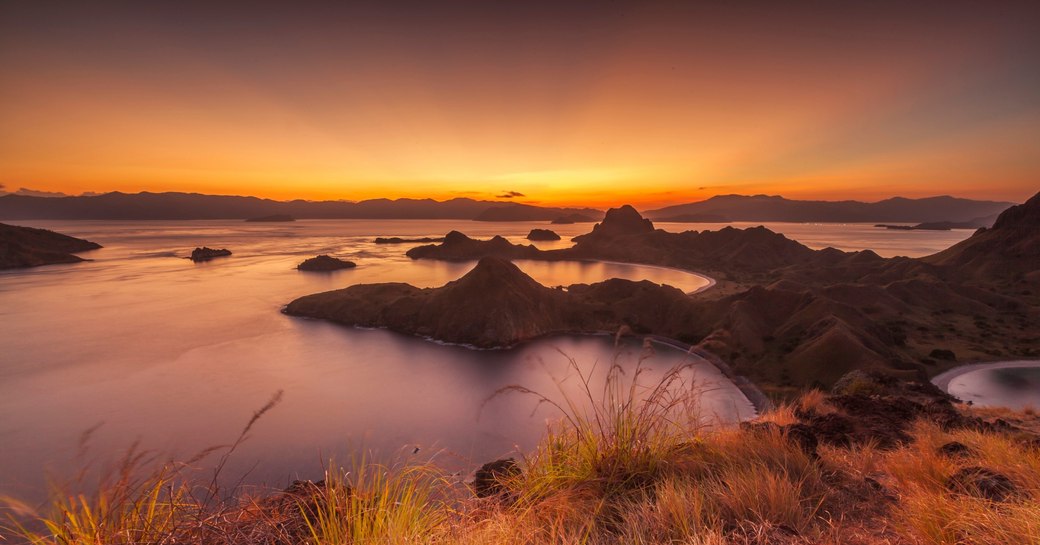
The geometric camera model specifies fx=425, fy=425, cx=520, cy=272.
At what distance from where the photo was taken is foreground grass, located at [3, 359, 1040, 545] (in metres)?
3.42

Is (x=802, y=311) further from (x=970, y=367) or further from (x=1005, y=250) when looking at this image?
(x=1005, y=250)

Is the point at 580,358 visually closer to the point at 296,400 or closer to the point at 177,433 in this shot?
the point at 296,400

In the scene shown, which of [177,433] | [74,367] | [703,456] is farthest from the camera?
[74,367]

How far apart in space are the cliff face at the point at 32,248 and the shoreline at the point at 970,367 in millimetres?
214319

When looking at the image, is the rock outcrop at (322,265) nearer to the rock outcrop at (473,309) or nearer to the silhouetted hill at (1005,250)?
the rock outcrop at (473,309)

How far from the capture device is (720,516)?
158 inches

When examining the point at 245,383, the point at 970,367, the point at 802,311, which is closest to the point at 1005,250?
the point at 970,367

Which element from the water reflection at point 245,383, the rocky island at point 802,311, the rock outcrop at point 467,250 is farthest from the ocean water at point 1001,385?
the rock outcrop at point 467,250

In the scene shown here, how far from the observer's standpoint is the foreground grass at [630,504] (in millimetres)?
3416

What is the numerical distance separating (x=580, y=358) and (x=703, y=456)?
182 feet

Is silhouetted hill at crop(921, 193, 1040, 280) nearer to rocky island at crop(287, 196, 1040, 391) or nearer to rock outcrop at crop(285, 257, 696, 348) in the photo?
rocky island at crop(287, 196, 1040, 391)

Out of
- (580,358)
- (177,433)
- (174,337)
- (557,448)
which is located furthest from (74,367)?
(557,448)

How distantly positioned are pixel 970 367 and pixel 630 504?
68055 millimetres

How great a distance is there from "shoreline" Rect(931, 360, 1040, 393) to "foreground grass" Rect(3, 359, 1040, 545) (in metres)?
54.6
